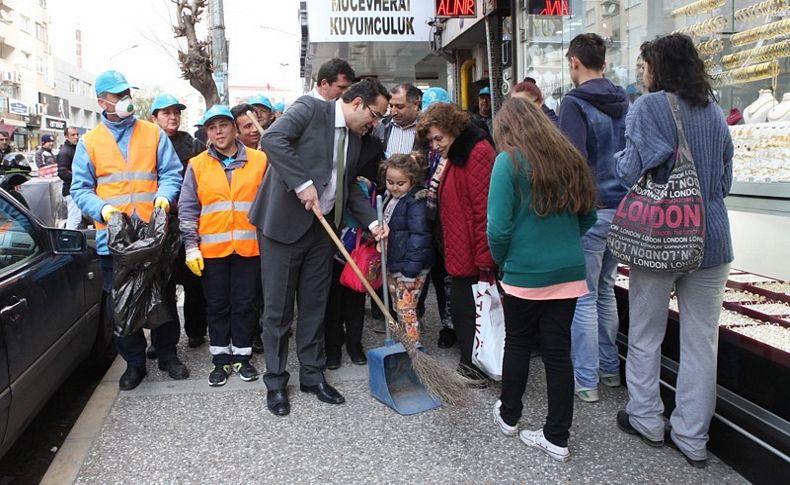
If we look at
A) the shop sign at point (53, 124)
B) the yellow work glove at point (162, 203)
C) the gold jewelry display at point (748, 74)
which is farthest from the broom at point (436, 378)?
the shop sign at point (53, 124)

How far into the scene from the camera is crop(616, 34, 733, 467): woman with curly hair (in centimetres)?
276

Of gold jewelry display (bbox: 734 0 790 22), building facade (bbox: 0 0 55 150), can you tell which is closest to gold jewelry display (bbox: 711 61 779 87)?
gold jewelry display (bbox: 734 0 790 22)

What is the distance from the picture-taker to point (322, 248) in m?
3.79

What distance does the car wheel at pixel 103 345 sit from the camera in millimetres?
4293

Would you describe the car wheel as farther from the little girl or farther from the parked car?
the little girl

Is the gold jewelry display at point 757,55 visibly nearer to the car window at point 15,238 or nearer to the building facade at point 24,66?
the car window at point 15,238

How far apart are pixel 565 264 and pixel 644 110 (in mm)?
775

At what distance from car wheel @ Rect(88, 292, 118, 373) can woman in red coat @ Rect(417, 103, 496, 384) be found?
2416 mm

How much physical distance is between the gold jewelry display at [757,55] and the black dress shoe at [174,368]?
14.8 feet

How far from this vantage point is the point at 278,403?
142 inches

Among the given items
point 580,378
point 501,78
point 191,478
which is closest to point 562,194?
point 580,378

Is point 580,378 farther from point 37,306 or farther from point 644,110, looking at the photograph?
point 37,306

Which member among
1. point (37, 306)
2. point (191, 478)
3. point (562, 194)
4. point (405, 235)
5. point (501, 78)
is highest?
point (501, 78)

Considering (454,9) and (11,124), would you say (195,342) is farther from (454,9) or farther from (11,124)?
(11,124)
